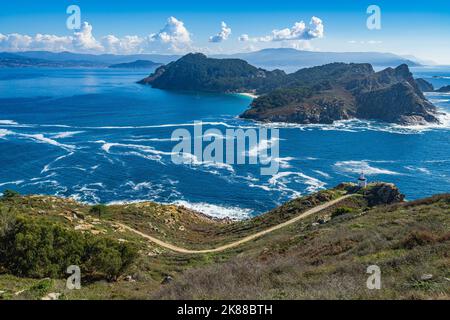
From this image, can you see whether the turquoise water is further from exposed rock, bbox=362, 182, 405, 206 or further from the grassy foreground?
the grassy foreground

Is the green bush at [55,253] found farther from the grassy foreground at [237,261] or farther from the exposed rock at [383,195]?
the exposed rock at [383,195]

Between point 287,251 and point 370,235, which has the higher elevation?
point 370,235

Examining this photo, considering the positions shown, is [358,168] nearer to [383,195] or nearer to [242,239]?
[383,195]
